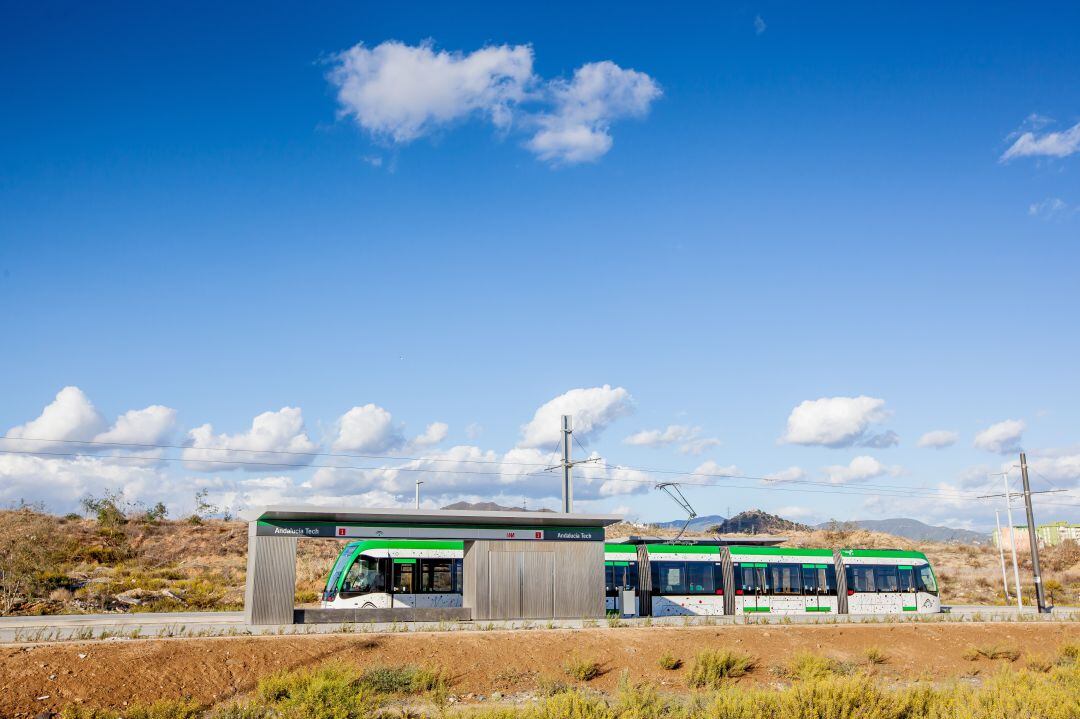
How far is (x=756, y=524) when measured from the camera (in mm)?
127000

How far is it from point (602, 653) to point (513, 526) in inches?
291

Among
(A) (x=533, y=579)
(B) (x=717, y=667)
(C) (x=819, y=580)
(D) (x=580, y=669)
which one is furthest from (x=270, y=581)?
(C) (x=819, y=580)

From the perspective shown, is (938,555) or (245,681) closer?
(245,681)

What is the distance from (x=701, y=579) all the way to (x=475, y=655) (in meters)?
15.1

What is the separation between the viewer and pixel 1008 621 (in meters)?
35.5

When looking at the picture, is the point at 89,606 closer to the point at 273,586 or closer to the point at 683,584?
the point at 273,586

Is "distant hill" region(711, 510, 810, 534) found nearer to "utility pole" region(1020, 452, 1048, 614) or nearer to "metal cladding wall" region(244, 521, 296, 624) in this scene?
"utility pole" region(1020, 452, 1048, 614)

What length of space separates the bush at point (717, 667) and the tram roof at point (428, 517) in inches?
316

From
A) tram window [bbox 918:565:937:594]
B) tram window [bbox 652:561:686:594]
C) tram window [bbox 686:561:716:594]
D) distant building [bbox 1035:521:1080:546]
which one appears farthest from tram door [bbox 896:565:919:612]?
distant building [bbox 1035:521:1080:546]

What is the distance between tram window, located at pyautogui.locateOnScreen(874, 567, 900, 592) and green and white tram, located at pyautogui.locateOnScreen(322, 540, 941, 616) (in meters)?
0.04

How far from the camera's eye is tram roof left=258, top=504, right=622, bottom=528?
28.1 m

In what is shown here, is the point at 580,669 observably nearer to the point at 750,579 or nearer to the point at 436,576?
the point at 436,576

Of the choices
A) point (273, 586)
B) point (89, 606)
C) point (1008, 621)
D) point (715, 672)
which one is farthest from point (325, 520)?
point (1008, 621)

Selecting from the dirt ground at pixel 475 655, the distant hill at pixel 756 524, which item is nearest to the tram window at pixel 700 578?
the dirt ground at pixel 475 655
